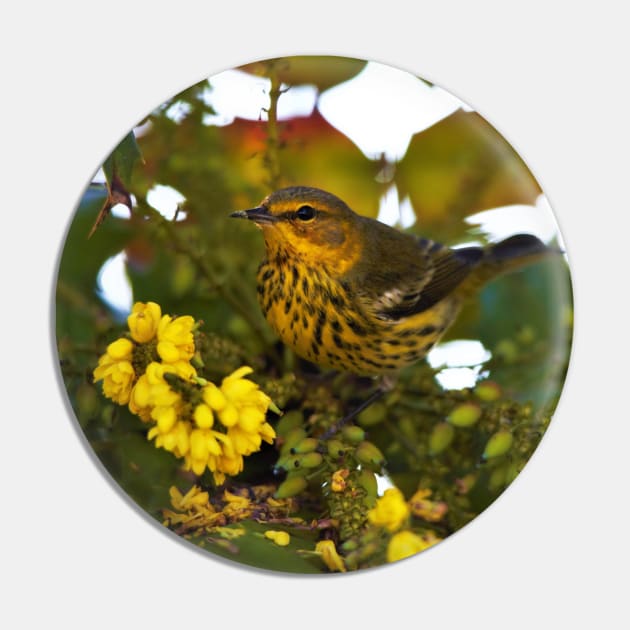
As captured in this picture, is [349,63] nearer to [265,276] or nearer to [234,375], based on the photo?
[265,276]

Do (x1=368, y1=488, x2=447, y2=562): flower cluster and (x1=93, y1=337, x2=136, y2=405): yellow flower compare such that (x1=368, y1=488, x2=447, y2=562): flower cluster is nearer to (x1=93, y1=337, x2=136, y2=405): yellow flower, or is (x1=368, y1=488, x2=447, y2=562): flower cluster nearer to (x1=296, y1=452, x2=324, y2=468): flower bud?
(x1=296, y1=452, x2=324, y2=468): flower bud

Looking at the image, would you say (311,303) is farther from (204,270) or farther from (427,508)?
(427,508)

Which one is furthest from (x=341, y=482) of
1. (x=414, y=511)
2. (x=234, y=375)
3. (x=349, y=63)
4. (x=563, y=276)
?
(x=349, y=63)

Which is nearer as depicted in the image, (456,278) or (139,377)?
(139,377)

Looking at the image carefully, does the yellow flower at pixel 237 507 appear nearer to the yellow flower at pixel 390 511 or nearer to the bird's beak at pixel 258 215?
the yellow flower at pixel 390 511

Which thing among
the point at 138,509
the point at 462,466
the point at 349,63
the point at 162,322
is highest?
the point at 349,63

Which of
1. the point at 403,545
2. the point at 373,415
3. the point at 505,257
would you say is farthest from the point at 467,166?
the point at 403,545
